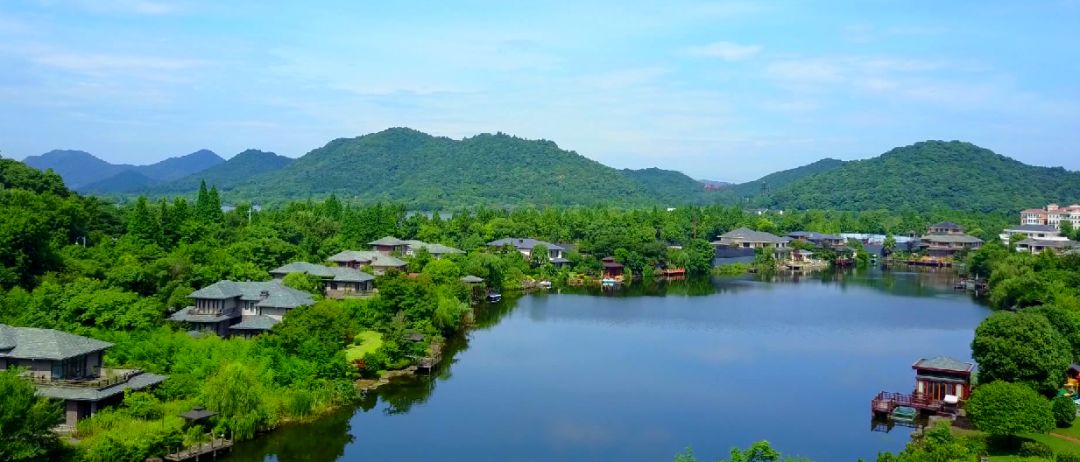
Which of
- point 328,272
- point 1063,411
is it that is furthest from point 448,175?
point 1063,411

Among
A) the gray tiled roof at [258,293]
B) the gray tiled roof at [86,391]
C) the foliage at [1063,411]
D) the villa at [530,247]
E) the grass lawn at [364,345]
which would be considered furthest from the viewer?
the villa at [530,247]

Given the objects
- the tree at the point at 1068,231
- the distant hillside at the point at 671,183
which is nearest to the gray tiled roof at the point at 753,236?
the tree at the point at 1068,231

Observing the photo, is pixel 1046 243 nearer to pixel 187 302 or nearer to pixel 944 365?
pixel 944 365

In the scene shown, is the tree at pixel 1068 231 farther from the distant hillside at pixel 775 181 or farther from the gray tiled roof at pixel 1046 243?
the distant hillside at pixel 775 181

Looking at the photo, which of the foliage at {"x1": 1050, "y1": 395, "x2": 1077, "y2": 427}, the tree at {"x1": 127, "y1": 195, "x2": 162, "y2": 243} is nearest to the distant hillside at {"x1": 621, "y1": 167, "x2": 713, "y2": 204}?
the tree at {"x1": 127, "y1": 195, "x2": 162, "y2": 243}

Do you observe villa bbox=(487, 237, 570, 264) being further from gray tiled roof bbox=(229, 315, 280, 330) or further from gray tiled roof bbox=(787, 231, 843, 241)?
gray tiled roof bbox=(229, 315, 280, 330)

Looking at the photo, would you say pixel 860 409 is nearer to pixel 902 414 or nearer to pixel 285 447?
pixel 902 414
